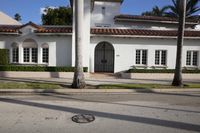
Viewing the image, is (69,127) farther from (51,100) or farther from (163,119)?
(51,100)

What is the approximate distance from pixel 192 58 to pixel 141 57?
4698mm

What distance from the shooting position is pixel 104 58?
22609 mm

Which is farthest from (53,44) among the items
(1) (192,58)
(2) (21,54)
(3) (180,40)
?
(1) (192,58)

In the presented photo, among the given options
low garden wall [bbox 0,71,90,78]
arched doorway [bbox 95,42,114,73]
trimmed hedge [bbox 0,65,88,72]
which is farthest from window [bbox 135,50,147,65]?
low garden wall [bbox 0,71,90,78]

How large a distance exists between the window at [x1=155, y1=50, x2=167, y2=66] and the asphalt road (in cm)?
994

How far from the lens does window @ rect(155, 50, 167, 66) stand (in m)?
20.6

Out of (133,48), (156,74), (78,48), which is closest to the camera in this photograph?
(78,48)

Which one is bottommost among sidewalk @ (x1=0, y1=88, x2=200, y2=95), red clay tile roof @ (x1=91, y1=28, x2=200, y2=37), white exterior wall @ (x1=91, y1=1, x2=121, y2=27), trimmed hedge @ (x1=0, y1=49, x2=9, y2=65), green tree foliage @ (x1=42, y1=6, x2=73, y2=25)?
sidewalk @ (x1=0, y1=88, x2=200, y2=95)

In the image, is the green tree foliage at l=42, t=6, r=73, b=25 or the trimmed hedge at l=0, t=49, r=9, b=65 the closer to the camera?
the trimmed hedge at l=0, t=49, r=9, b=65

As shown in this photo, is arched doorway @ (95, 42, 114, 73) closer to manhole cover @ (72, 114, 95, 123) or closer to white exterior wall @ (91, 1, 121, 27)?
white exterior wall @ (91, 1, 121, 27)

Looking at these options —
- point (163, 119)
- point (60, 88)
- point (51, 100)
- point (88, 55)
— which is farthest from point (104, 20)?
point (163, 119)

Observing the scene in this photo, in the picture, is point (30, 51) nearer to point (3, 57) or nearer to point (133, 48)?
point (3, 57)

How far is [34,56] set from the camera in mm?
19938

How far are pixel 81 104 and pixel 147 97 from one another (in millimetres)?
3586
